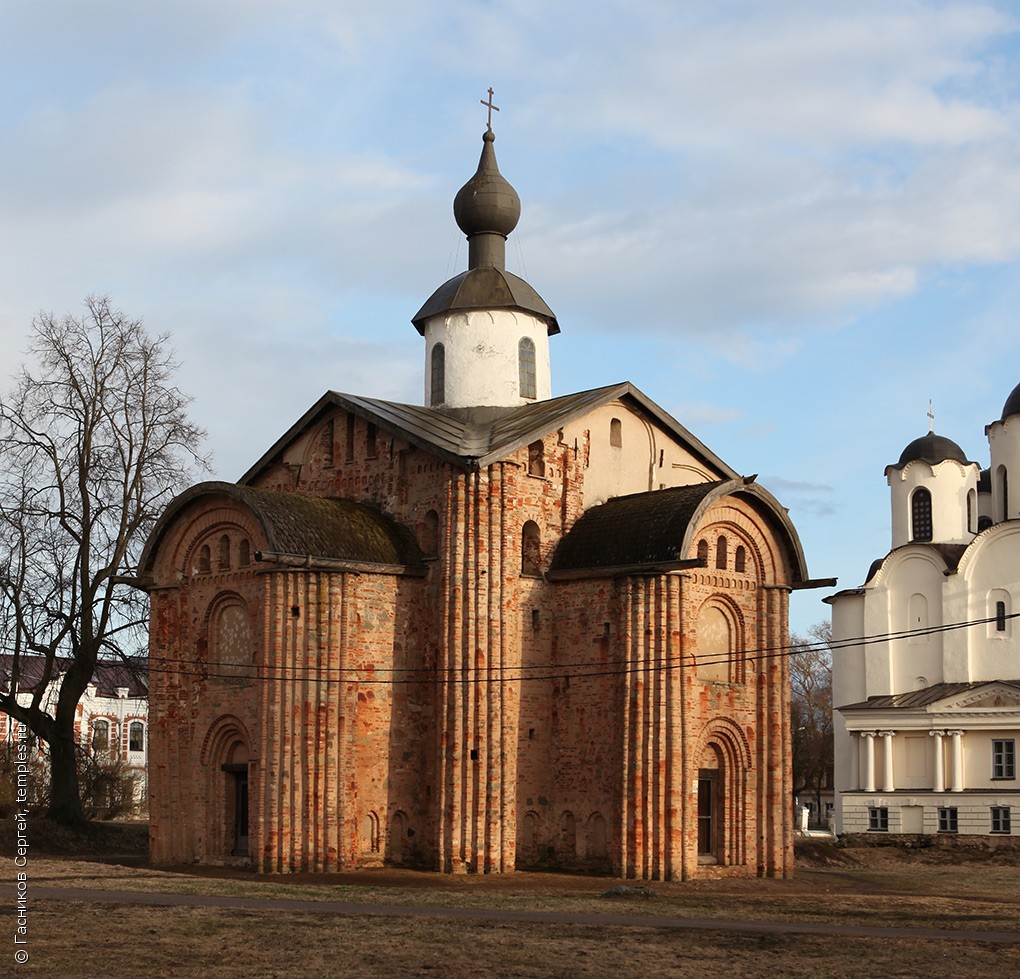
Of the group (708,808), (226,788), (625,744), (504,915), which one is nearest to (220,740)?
(226,788)

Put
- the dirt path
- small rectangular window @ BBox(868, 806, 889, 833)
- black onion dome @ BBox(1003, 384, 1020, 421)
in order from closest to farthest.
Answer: the dirt path → small rectangular window @ BBox(868, 806, 889, 833) → black onion dome @ BBox(1003, 384, 1020, 421)

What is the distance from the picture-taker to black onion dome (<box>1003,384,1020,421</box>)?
155 ft

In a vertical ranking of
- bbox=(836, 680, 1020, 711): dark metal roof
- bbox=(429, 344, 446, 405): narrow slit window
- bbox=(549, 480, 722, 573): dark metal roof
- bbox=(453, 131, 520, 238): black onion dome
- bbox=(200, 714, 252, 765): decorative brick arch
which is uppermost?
bbox=(453, 131, 520, 238): black onion dome

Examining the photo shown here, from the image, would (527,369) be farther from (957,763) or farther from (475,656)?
(957,763)

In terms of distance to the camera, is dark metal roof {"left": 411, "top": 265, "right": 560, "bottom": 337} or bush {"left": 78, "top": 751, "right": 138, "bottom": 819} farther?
bush {"left": 78, "top": 751, "right": 138, "bottom": 819}

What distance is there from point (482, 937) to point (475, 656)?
34.6ft

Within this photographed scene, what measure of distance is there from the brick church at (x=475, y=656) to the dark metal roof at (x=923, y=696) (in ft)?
48.3

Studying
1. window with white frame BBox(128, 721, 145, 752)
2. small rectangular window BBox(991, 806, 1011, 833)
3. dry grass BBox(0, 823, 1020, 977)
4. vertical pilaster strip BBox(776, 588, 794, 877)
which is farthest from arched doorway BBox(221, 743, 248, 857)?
window with white frame BBox(128, 721, 145, 752)

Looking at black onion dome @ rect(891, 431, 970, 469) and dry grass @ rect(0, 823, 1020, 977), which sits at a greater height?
black onion dome @ rect(891, 431, 970, 469)

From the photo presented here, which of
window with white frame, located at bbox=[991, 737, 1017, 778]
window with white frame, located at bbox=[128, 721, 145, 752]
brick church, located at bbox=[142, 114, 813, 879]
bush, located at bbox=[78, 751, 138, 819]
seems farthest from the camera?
window with white frame, located at bbox=[128, 721, 145, 752]

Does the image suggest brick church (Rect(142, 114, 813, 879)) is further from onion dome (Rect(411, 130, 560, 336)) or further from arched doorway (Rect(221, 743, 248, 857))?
onion dome (Rect(411, 130, 560, 336))

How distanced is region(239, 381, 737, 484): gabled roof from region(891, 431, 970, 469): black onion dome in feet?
58.5

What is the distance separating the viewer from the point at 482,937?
16.2m

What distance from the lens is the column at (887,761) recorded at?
139 feet
